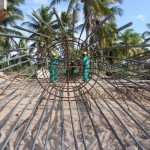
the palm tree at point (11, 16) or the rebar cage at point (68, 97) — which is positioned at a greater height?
the palm tree at point (11, 16)

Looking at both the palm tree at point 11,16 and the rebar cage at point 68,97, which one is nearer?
the rebar cage at point 68,97

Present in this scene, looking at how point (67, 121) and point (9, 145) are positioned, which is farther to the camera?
point (67, 121)

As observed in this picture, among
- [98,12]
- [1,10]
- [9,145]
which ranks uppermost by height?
[98,12]

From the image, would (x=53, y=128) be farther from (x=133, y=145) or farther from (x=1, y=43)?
(x=1, y=43)

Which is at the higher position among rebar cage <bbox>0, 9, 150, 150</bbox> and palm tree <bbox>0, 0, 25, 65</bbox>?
palm tree <bbox>0, 0, 25, 65</bbox>

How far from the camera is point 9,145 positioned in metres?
3.04

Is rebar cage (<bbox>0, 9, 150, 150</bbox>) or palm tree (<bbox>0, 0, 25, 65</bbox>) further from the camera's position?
palm tree (<bbox>0, 0, 25, 65</bbox>)

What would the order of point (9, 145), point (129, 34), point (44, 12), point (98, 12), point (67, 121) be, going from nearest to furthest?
point (9, 145) → point (67, 121) → point (98, 12) → point (44, 12) → point (129, 34)

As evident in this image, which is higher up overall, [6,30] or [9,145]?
[6,30]

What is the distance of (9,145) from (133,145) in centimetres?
Answer: 139

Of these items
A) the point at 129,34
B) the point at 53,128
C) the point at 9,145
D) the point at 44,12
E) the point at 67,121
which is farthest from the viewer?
the point at 129,34

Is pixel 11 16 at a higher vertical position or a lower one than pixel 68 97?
higher

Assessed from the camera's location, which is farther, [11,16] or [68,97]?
[11,16]

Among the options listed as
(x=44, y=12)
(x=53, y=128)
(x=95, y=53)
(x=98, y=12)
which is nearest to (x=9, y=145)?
(x=53, y=128)
